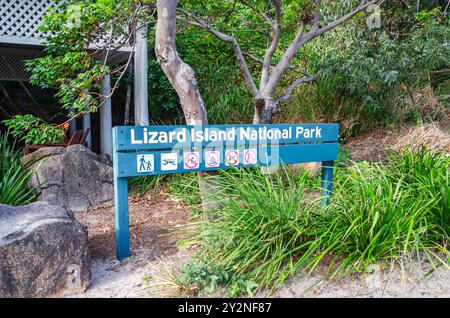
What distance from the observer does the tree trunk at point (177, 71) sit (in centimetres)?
397

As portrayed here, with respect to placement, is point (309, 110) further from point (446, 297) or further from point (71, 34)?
point (446, 297)

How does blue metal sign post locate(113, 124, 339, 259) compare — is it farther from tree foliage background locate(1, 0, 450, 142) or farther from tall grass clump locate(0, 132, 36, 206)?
tree foliage background locate(1, 0, 450, 142)

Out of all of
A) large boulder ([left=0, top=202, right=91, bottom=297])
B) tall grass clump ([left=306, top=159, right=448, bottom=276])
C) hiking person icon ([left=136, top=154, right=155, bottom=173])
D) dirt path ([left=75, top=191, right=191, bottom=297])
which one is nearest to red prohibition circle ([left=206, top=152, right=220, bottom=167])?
hiking person icon ([left=136, top=154, right=155, bottom=173])

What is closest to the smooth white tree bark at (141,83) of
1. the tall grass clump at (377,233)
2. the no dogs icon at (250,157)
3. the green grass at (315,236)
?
the no dogs icon at (250,157)

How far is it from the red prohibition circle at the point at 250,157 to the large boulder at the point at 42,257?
1604 mm

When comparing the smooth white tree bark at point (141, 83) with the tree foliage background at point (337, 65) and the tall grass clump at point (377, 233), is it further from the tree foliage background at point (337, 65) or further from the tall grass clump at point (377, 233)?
the tall grass clump at point (377, 233)

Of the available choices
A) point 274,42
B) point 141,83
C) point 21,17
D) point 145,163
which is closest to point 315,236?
point 145,163

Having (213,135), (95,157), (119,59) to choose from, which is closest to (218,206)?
(213,135)

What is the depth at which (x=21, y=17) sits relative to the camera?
6953mm

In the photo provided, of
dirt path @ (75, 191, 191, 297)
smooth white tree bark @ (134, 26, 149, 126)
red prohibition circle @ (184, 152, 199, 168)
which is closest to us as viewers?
dirt path @ (75, 191, 191, 297)

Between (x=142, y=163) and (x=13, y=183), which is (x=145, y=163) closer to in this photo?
(x=142, y=163)

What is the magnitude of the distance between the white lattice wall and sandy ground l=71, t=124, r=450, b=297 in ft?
12.9

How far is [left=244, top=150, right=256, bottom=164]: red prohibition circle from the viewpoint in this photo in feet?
13.2

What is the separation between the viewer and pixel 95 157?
599 centimetres
